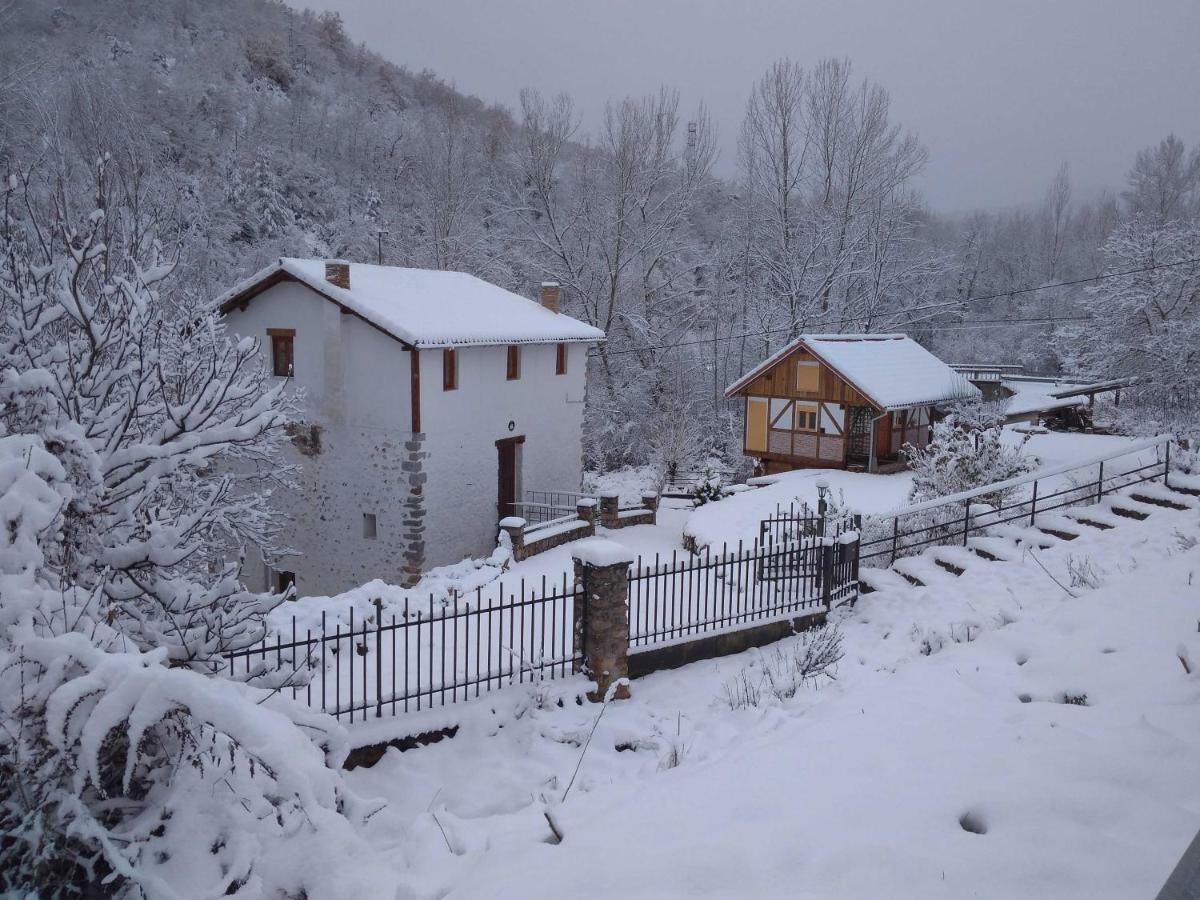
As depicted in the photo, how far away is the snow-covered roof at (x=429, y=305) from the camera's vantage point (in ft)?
55.0

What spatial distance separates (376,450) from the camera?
57.8 ft

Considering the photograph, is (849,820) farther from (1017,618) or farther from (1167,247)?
(1167,247)

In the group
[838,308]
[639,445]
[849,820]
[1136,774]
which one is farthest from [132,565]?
[838,308]

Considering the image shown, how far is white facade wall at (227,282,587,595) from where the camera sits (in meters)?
17.4

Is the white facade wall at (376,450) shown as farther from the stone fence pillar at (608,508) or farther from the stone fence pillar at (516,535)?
the stone fence pillar at (608,508)

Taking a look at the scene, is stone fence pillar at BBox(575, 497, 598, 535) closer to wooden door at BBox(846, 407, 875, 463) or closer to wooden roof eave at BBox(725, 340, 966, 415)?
wooden roof eave at BBox(725, 340, 966, 415)

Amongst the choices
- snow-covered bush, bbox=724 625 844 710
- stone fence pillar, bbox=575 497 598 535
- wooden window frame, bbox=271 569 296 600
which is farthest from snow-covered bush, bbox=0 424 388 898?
wooden window frame, bbox=271 569 296 600

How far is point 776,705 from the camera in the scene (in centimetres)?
762

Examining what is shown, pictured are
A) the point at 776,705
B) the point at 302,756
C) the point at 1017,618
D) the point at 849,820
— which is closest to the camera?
the point at 302,756

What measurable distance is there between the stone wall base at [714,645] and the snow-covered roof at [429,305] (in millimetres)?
9119

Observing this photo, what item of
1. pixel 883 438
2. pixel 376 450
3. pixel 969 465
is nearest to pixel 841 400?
pixel 883 438

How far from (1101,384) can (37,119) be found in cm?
4009

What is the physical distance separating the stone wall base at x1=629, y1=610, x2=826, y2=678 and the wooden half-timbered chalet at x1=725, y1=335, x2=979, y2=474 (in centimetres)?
1466

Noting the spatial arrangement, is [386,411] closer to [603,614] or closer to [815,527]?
[815,527]
